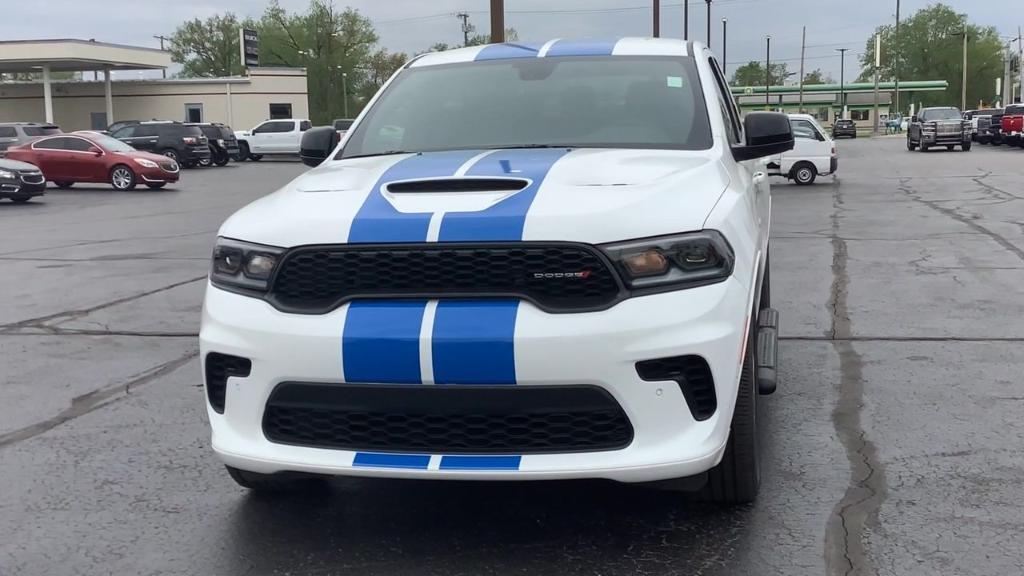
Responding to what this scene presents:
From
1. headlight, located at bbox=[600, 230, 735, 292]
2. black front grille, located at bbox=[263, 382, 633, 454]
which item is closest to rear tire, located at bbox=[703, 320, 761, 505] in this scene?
headlight, located at bbox=[600, 230, 735, 292]

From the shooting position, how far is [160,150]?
36.4 metres

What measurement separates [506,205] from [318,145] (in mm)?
2243

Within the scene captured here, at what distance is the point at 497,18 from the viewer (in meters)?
20.1

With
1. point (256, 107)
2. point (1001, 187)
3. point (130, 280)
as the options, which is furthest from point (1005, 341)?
point (256, 107)

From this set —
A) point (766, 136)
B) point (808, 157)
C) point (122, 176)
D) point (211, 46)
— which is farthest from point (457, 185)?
point (211, 46)

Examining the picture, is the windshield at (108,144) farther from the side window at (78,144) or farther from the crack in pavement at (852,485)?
the crack in pavement at (852,485)

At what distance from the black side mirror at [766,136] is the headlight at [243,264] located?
7.44ft

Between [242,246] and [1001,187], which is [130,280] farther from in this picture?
[1001,187]

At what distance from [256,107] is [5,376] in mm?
56077

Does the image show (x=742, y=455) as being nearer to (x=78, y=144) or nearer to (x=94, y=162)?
(x=94, y=162)

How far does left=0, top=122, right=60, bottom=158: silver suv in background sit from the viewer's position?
32.3 metres

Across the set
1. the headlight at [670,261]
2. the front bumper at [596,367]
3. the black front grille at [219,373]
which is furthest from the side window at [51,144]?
the headlight at [670,261]

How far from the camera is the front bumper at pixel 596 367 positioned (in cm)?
313

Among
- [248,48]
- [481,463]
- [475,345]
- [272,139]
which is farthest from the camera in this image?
[248,48]
